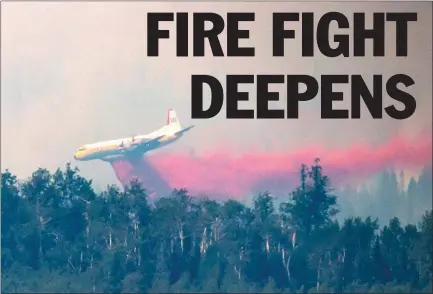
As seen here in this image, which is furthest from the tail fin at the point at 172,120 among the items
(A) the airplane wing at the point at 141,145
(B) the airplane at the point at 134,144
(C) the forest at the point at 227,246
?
(C) the forest at the point at 227,246

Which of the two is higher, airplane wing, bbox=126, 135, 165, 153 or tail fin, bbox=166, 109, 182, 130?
tail fin, bbox=166, 109, 182, 130

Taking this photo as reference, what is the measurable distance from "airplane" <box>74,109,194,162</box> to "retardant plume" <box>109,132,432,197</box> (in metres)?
0.11

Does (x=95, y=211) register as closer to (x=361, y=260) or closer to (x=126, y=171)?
(x=126, y=171)

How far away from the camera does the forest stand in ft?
40.7

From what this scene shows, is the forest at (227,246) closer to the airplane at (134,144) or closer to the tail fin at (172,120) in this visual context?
the airplane at (134,144)

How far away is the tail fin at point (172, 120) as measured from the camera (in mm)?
12281

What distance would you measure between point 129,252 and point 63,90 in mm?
1705

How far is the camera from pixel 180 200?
1248 cm

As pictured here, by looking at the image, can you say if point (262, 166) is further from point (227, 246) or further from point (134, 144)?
point (134, 144)

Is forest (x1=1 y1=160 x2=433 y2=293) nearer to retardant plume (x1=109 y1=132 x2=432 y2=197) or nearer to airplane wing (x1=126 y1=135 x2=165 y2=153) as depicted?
retardant plume (x1=109 y1=132 x2=432 y2=197)

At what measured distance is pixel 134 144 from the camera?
12398mm

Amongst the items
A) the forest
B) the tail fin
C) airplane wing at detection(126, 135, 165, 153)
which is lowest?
the forest

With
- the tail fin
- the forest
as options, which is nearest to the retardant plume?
the forest

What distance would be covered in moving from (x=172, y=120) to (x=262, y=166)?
996 millimetres
